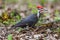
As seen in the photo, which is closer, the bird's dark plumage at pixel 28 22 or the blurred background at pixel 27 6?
the bird's dark plumage at pixel 28 22

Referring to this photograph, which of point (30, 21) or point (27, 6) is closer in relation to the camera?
point (30, 21)

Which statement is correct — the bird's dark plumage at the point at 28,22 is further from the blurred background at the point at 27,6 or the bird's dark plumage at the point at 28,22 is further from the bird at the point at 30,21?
the blurred background at the point at 27,6

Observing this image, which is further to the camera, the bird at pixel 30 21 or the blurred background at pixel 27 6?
the blurred background at pixel 27 6

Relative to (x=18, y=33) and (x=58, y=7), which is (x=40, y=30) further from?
(x=58, y=7)

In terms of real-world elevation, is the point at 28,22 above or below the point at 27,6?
above

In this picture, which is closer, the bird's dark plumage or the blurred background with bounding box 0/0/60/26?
the bird's dark plumage

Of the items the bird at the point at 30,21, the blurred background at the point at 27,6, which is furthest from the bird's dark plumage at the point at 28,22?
the blurred background at the point at 27,6

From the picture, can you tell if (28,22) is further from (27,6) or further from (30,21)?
(27,6)

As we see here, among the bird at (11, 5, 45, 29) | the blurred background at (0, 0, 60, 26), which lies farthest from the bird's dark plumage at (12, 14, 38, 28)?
the blurred background at (0, 0, 60, 26)

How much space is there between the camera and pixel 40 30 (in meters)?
8.75

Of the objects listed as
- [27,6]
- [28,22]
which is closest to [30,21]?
[28,22]

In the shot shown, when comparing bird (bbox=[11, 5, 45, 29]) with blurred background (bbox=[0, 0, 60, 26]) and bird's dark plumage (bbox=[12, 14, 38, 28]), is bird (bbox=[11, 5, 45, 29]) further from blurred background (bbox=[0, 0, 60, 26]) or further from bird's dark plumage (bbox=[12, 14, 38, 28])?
blurred background (bbox=[0, 0, 60, 26])

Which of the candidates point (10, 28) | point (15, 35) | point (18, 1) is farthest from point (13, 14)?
point (18, 1)

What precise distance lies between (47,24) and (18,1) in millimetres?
4921
